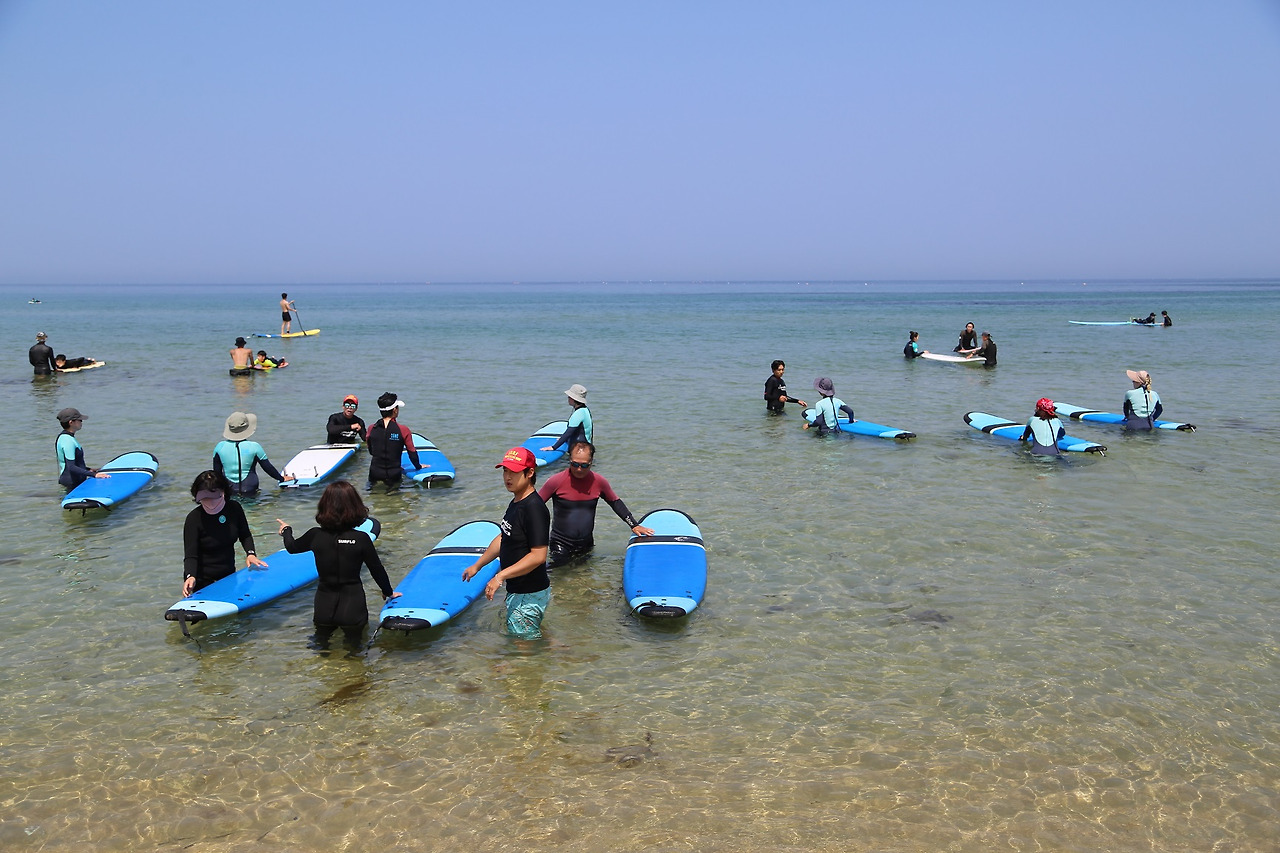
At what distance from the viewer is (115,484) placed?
13.9m

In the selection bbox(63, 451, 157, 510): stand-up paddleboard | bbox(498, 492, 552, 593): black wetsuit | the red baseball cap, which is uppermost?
the red baseball cap

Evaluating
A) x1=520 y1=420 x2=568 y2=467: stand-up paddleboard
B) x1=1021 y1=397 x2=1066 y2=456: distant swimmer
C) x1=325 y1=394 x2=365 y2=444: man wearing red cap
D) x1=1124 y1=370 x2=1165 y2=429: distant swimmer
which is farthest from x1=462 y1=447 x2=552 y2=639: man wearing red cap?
x1=1124 y1=370 x2=1165 y2=429: distant swimmer

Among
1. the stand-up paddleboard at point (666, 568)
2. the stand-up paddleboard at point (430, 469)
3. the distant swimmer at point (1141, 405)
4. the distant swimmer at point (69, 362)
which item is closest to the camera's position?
the stand-up paddleboard at point (666, 568)

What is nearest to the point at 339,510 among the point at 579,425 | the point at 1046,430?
the point at 579,425

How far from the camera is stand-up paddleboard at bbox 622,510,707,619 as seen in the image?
9141mm

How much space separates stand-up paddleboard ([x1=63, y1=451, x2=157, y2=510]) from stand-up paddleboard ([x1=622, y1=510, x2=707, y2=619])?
8348mm

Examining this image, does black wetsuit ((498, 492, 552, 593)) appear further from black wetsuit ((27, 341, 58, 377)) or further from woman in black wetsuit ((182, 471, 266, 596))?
black wetsuit ((27, 341, 58, 377))

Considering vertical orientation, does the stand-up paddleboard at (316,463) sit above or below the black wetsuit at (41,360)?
below

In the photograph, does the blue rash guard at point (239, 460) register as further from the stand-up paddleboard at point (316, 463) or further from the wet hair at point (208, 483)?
the wet hair at point (208, 483)

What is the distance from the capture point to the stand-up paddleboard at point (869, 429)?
18.9 meters

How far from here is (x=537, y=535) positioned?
746 centimetres

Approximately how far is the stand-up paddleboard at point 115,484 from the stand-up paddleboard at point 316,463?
7.45 feet

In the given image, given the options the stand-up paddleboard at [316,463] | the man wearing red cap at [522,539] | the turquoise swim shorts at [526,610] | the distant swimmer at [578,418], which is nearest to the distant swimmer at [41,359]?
the stand-up paddleboard at [316,463]

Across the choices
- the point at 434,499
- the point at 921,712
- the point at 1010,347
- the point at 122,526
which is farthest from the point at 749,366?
the point at 921,712
